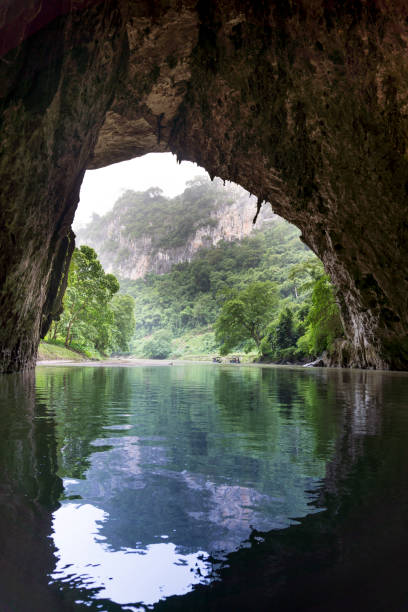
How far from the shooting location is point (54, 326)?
37469 mm

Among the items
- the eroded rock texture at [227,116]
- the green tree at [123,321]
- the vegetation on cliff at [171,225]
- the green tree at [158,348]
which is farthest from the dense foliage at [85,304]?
the vegetation on cliff at [171,225]

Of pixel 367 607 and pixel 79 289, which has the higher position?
pixel 79 289

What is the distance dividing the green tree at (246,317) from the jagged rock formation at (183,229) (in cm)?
9392

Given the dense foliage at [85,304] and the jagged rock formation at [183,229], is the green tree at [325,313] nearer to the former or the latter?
the dense foliage at [85,304]

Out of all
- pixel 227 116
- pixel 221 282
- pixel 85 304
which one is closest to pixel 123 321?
pixel 85 304

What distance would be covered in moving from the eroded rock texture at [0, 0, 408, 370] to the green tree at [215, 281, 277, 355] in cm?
3626

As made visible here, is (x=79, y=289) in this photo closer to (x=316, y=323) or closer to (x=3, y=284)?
(x=316, y=323)

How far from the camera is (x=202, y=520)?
5.63ft

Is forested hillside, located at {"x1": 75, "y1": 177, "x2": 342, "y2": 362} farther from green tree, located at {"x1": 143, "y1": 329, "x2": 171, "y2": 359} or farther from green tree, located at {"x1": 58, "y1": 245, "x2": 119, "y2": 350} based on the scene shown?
green tree, located at {"x1": 58, "y1": 245, "x2": 119, "y2": 350}

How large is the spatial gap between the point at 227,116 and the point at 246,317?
41259 millimetres

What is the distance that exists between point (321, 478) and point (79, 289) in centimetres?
3693

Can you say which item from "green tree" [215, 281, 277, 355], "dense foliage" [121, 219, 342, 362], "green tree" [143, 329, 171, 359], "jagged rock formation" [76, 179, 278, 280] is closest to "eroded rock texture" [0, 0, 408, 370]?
"dense foliage" [121, 219, 342, 362]

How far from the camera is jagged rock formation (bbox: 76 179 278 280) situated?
520ft

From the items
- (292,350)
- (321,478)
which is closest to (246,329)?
(292,350)
